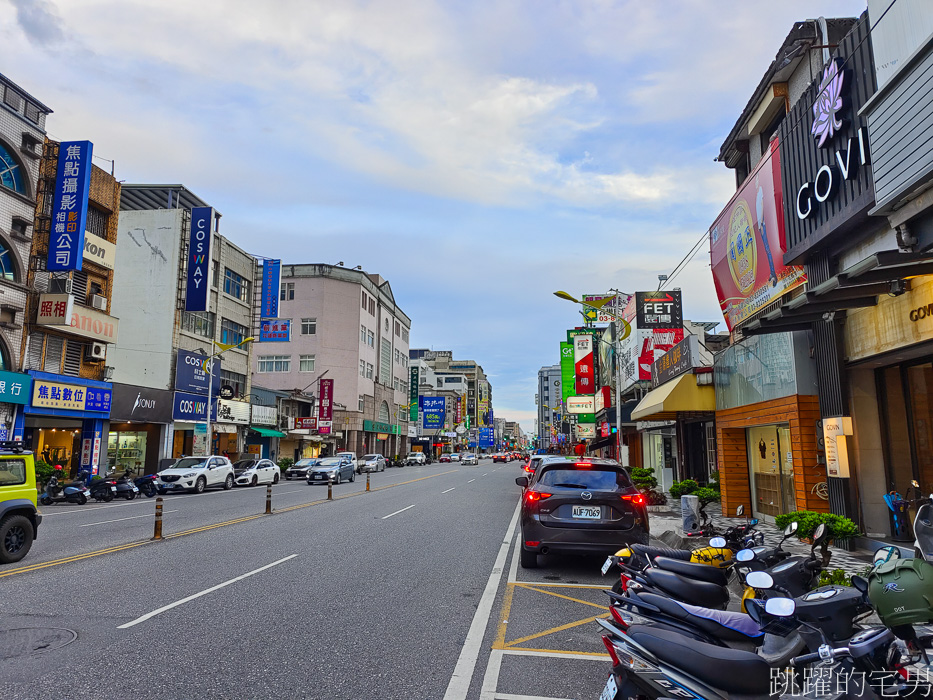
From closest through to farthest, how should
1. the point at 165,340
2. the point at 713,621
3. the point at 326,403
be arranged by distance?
the point at 713,621, the point at 165,340, the point at 326,403

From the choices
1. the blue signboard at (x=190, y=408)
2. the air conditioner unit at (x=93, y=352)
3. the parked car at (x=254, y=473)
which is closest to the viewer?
the air conditioner unit at (x=93, y=352)

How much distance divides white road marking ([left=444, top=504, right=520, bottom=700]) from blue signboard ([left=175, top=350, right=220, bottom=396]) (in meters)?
31.8

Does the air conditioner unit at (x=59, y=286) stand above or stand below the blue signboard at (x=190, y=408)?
above

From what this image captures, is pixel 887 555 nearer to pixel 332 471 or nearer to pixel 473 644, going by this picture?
pixel 473 644

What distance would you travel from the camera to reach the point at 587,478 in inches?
352

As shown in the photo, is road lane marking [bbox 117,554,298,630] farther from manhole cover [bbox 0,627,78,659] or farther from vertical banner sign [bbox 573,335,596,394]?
vertical banner sign [bbox 573,335,596,394]

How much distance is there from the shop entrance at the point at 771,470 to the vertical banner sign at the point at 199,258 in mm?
31464

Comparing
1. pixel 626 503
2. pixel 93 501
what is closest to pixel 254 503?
pixel 93 501

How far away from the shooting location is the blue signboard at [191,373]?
3606 centimetres

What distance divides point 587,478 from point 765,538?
516 cm

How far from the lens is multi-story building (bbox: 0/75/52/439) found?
23703mm

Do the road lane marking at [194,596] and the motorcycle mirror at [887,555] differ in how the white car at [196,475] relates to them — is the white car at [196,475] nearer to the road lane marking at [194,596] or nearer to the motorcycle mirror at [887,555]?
the road lane marking at [194,596]

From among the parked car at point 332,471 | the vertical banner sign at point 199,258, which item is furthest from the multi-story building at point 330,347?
the vertical banner sign at point 199,258

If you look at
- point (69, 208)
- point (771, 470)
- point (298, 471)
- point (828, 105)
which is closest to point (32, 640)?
point (828, 105)
